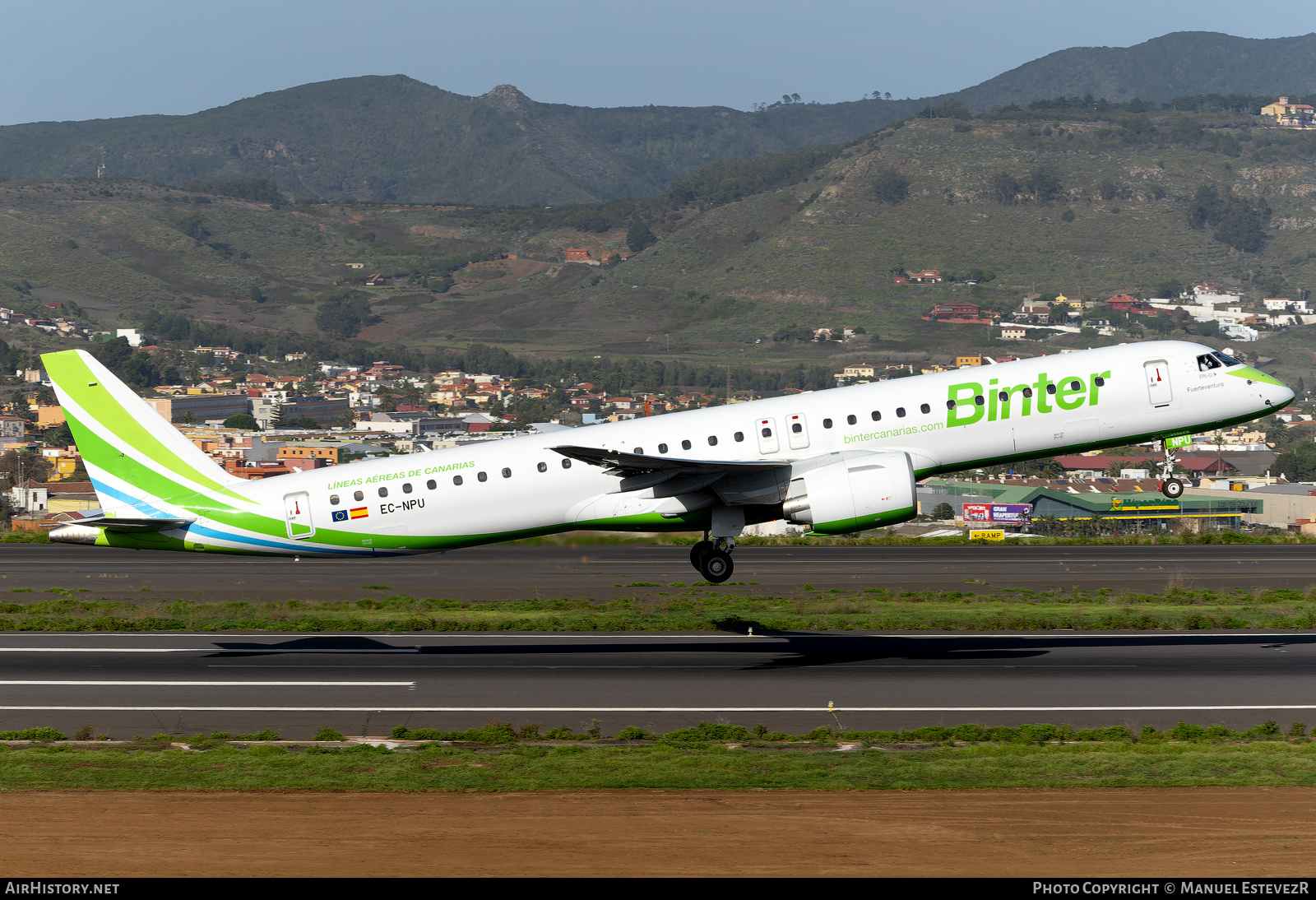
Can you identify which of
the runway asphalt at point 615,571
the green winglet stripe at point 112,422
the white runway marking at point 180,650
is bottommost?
the white runway marking at point 180,650

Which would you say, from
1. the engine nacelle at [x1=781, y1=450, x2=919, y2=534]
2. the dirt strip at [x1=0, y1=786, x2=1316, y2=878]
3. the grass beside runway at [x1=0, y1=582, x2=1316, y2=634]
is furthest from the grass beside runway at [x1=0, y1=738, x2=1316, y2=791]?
the grass beside runway at [x1=0, y1=582, x2=1316, y2=634]

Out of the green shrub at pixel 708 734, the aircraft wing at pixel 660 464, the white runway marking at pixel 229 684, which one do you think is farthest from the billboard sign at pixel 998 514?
the green shrub at pixel 708 734

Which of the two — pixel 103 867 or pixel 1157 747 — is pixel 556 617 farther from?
pixel 103 867

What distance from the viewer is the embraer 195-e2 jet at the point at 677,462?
36344 mm

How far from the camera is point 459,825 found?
2234 centimetres

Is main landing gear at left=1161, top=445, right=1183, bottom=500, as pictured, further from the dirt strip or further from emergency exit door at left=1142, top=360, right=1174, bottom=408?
the dirt strip

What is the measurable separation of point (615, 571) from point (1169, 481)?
108ft


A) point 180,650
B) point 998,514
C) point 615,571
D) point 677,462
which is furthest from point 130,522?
point 998,514

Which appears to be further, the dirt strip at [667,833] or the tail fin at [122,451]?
the tail fin at [122,451]

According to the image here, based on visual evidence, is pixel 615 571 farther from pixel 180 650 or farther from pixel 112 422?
pixel 112 422

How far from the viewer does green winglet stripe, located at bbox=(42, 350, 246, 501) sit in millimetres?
37969

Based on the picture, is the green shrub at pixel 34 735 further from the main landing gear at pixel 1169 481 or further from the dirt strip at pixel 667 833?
the main landing gear at pixel 1169 481

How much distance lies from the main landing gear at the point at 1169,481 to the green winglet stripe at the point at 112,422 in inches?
1049

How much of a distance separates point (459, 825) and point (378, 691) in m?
11.8
